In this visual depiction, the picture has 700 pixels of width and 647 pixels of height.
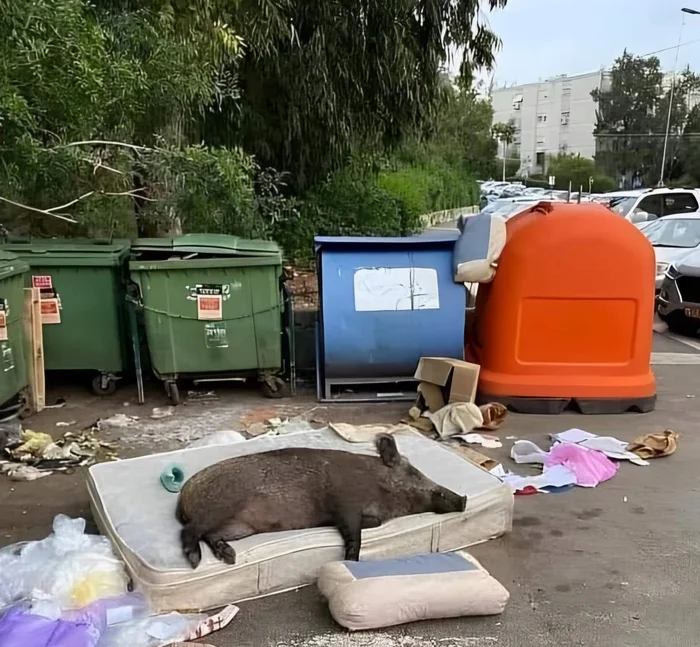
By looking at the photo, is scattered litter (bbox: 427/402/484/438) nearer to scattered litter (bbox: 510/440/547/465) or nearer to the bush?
scattered litter (bbox: 510/440/547/465)

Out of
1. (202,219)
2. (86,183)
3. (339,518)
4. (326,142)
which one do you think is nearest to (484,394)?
(339,518)

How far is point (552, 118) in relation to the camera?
8912 centimetres

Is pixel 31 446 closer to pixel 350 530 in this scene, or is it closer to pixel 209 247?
pixel 209 247

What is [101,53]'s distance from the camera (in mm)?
5293

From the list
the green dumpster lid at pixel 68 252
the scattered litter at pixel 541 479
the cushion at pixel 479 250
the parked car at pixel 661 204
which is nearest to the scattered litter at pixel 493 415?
the scattered litter at pixel 541 479

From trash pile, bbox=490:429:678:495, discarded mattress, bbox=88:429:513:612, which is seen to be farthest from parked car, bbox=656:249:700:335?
discarded mattress, bbox=88:429:513:612

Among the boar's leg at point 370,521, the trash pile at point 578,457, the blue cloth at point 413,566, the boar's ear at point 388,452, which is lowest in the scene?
the trash pile at point 578,457

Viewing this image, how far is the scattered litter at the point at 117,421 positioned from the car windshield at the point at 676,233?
8.47 metres

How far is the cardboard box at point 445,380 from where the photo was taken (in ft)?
18.3

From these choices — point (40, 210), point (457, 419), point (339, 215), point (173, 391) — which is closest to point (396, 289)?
point (457, 419)

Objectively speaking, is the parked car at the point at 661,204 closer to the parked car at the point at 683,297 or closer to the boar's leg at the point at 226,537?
the parked car at the point at 683,297

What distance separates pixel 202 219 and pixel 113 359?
219 centimetres

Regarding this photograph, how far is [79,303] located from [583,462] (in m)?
3.83

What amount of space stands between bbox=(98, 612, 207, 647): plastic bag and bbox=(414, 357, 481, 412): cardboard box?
9.63 feet
